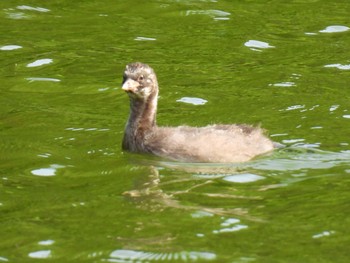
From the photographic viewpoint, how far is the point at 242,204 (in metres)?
11.4

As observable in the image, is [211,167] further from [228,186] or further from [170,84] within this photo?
[170,84]

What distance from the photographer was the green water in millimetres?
10570

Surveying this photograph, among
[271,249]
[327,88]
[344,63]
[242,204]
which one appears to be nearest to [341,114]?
[327,88]

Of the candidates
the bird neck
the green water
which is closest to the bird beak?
the bird neck

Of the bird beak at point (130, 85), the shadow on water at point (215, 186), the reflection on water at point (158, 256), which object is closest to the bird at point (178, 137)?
the bird beak at point (130, 85)

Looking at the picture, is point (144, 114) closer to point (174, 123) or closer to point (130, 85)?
point (130, 85)

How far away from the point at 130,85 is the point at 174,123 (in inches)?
50.4

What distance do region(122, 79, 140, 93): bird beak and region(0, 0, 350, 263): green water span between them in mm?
713

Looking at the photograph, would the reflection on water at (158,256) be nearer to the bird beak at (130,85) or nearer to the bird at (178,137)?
the bird at (178,137)

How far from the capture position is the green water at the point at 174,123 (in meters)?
10.6

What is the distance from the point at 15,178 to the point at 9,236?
189 cm

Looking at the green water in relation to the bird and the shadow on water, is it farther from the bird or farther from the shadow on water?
the bird

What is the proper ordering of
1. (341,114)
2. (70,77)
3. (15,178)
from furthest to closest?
(70,77)
(341,114)
(15,178)

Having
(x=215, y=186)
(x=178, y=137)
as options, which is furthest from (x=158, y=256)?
(x=178, y=137)
